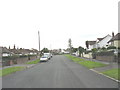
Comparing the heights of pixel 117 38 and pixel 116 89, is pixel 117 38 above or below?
above

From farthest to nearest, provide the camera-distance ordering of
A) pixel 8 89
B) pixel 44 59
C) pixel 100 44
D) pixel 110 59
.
A: pixel 100 44 < pixel 44 59 < pixel 110 59 < pixel 8 89

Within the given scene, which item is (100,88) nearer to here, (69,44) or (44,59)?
(44,59)

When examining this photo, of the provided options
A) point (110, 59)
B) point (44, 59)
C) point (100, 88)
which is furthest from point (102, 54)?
point (100, 88)

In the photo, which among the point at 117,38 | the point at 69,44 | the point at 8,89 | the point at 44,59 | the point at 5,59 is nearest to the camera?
the point at 8,89

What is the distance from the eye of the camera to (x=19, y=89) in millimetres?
9227

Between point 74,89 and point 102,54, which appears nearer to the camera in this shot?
point 74,89

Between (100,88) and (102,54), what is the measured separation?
25.1m

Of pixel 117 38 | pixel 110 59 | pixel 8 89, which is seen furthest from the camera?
pixel 117 38

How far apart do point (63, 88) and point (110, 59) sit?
67.7 ft

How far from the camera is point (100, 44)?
7556 cm

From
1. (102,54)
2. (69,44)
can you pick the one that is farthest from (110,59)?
(69,44)

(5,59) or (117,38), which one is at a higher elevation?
(117,38)

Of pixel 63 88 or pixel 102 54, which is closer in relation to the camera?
pixel 63 88

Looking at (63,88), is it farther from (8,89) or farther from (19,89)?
(8,89)
